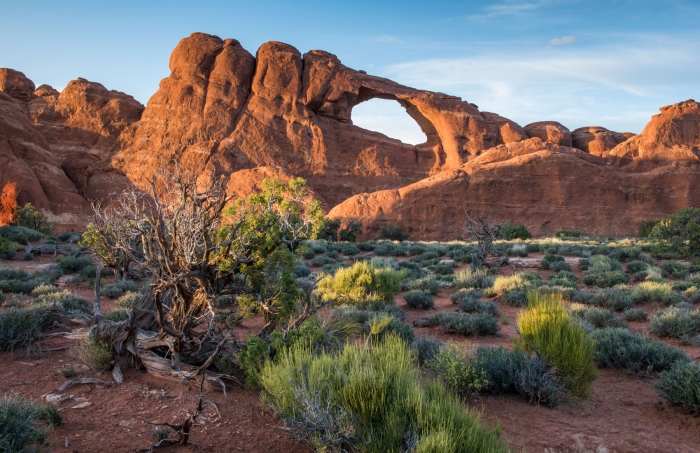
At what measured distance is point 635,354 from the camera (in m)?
6.17

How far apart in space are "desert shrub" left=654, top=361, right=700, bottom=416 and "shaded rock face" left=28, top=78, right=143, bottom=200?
47424 mm

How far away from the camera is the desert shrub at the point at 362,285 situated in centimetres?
959

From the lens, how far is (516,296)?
10.5 metres

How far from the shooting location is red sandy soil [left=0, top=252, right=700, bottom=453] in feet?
12.6

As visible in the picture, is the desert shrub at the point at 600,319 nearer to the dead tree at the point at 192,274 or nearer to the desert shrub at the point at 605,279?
the desert shrub at the point at 605,279

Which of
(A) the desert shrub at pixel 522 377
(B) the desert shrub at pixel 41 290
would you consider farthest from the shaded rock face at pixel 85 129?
(A) the desert shrub at pixel 522 377

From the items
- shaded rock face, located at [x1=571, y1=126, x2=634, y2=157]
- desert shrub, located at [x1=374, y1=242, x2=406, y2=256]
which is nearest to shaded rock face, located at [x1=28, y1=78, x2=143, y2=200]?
desert shrub, located at [x1=374, y1=242, x2=406, y2=256]

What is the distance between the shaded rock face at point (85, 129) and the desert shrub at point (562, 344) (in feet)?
152

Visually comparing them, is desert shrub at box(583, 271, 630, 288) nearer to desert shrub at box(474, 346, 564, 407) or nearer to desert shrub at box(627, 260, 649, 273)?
desert shrub at box(627, 260, 649, 273)

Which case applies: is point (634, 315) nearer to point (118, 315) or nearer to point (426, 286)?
point (426, 286)

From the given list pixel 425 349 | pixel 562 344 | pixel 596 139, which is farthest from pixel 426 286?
pixel 596 139

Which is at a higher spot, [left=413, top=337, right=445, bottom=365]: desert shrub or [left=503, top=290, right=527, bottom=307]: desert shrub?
[left=413, top=337, right=445, bottom=365]: desert shrub

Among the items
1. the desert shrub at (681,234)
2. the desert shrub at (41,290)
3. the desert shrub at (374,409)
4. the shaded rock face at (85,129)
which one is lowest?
the desert shrub at (41,290)

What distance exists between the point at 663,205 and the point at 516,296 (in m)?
41.0
